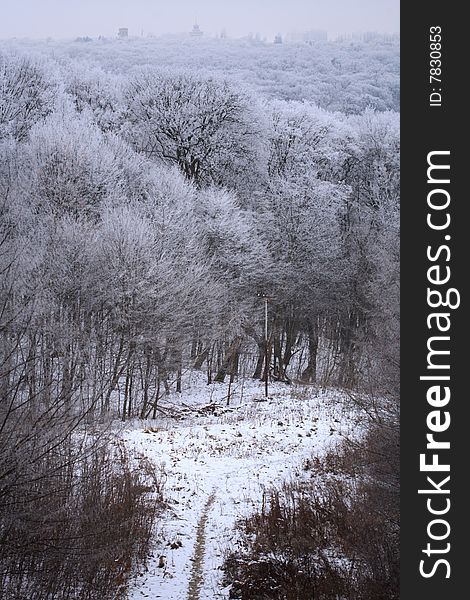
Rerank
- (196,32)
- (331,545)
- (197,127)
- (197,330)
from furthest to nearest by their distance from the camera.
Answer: (196,32) → (197,127) → (197,330) → (331,545)

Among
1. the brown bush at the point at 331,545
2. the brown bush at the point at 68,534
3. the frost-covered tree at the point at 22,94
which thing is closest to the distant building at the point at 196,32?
the frost-covered tree at the point at 22,94

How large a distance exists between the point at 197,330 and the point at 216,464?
13.8 m

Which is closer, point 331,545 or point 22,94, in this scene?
point 331,545

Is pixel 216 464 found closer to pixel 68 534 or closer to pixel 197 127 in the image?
pixel 68 534

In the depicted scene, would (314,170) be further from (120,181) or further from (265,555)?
(265,555)

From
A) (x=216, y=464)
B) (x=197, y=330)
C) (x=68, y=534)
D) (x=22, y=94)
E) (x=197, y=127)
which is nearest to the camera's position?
(x=68, y=534)

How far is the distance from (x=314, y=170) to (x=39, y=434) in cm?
3177

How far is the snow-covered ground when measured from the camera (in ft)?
31.3

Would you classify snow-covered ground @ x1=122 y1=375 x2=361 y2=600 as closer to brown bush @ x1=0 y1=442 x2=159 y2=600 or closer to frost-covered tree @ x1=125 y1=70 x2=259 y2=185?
brown bush @ x1=0 y1=442 x2=159 y2=600

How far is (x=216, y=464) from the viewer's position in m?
16.0

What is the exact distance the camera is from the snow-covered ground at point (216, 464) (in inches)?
376

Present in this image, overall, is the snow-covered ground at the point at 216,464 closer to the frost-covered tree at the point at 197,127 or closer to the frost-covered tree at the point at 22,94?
the frost-covered tree at the point at 197,127

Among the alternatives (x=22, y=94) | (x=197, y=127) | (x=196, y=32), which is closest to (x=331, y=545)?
(x=197, y=127)

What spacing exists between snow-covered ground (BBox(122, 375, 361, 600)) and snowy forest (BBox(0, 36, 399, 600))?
73mm
